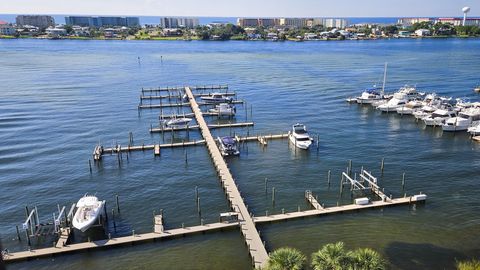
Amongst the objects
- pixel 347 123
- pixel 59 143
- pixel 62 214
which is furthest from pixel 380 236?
pixel 59 143

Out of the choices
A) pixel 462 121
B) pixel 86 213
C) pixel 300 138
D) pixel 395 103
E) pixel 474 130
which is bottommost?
pixel 86 213

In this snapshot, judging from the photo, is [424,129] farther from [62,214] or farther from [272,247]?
[62,214]

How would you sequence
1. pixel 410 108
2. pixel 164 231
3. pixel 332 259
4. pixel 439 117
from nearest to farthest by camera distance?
pixel 332 259, pixel 164 231, pixel 439 117, pixel 410 108

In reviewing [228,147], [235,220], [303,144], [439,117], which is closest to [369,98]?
[439,117]

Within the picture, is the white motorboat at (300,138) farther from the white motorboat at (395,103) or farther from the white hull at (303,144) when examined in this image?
the white motorboat at (395,103)

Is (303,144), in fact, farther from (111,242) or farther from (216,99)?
(216,99)

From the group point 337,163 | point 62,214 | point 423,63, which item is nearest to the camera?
point 62,214
